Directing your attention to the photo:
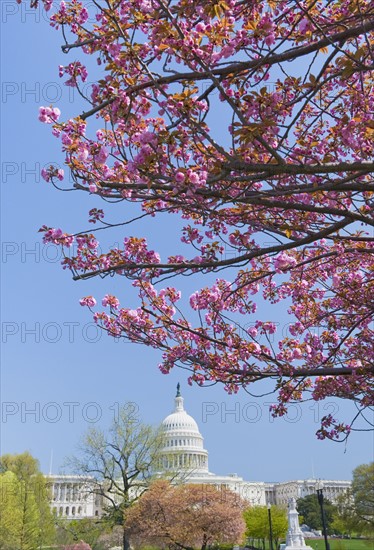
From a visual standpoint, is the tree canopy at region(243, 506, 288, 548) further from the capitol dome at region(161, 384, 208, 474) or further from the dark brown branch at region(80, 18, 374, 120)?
the dark brown branch at region(80, 18, 374, 120)

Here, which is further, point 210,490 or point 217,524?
point 210,490

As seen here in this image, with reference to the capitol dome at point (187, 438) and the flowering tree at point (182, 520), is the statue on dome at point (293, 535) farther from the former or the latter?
the capitol dome at point (187, 438)

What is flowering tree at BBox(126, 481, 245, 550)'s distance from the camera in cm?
2658

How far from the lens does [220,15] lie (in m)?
3.98

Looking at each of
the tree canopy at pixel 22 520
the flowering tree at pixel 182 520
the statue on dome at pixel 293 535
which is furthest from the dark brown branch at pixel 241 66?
the statue on dome at pixel 293 535

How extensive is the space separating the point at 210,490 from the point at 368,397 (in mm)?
23537

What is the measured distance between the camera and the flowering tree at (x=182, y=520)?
1046 inches

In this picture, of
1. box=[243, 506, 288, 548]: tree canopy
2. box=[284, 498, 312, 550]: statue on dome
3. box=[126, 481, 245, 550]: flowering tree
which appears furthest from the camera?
box=[243, 506, 288, 548]: tree canopy

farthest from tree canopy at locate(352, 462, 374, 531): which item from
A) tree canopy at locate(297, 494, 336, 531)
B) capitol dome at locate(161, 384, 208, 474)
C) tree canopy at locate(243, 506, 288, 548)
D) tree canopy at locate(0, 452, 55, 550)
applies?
capitol dome at locate(161, 384, 208, 474)

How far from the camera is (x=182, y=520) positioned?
26531 millimetres

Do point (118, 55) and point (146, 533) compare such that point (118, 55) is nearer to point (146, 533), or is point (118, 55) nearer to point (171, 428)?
point (146, 533)

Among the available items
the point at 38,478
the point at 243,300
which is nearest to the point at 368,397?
the point at 243,300

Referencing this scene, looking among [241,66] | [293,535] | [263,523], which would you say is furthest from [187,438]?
[241,66]

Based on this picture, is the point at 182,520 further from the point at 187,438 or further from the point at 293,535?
the point at 187,438
